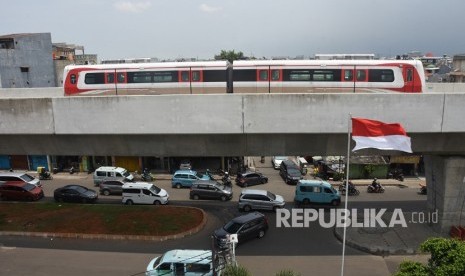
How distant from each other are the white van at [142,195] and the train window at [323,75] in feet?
39.9

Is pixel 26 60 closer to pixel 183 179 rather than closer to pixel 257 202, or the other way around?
pixel 183 179

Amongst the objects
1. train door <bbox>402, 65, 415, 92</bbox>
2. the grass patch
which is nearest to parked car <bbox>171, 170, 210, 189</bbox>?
the grass patch

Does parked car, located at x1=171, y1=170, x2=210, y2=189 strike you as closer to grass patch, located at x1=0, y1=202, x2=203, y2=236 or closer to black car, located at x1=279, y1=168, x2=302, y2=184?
grass patch, located at x1=0, y1=202, x2=203, y2=236

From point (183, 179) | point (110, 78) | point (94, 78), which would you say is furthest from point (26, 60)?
point (110, 78)

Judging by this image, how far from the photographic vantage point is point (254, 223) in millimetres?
18516

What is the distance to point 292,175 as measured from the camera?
29.1m

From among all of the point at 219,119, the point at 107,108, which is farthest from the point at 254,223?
the point at 107,108

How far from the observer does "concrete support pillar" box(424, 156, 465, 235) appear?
16.6m

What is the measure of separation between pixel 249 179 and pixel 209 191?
15.7ft

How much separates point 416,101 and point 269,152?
547cm

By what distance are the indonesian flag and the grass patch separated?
1096cm

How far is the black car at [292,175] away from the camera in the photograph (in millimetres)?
28781

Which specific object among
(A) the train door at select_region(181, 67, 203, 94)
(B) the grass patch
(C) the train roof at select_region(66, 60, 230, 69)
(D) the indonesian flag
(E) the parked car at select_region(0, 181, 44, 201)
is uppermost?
(C) the train roof at select_region(66, 60, 230, 69)

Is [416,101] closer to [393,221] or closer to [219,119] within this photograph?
[219,119]
